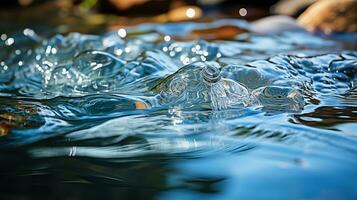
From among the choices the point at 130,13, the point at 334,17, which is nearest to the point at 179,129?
the point at 334,17

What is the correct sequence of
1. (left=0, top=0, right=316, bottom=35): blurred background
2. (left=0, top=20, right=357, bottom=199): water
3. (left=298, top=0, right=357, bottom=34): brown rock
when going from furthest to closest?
1. (left=0, top=0, right=316, bottom=35): blurred background
2. (left=298, top=0, right=357, bottom=34): brown rock
3. (left=0, top=20, right=357, bottom=199): water

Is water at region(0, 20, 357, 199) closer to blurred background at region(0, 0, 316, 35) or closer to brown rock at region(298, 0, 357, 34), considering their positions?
brown rock at region(298, 0, 357, 34)

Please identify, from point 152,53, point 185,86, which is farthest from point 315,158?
point 152,53

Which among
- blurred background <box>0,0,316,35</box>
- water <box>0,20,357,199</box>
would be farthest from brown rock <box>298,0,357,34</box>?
water <box>0,20,357,199</box>

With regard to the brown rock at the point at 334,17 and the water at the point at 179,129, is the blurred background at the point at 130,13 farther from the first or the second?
the water at the point at 179,129

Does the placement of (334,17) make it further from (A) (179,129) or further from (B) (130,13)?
(A) (179,129)

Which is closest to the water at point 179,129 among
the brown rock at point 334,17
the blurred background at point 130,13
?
the brown rock at point 334,17

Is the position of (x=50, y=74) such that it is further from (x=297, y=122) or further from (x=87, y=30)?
(x=87, y=30)
